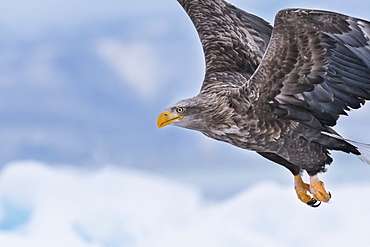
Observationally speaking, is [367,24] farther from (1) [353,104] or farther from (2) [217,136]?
(2) [217,136]

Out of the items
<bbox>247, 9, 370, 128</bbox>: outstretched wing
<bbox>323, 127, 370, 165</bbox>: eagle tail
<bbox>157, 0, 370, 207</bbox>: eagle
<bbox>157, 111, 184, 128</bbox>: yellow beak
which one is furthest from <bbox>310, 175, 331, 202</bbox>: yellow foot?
<bbox>157, 111, 184, 128</bbox>: yellow beak

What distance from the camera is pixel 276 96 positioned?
201 inches

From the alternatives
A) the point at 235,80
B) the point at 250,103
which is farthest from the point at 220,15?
the point at 250,103

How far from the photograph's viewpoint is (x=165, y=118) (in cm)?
505

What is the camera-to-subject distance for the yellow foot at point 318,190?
5707 mm

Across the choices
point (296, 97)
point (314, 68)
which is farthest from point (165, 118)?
point (314, 68)

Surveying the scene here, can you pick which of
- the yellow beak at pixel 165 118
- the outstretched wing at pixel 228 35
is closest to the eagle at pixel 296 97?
the yellow beak at pixel 165 118

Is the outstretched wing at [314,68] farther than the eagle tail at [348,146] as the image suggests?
No

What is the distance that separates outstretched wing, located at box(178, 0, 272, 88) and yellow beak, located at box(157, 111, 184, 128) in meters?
0.74

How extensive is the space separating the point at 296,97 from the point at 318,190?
94 centimetres

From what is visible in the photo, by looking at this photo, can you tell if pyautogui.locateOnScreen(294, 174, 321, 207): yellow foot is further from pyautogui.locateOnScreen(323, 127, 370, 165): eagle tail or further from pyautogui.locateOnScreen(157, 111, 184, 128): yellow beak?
pyautogui.locateOnScreen(157, 111, 184, 128): yellow beak

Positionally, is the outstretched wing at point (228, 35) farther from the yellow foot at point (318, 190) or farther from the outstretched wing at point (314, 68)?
the yellow foot at point (318, 190)

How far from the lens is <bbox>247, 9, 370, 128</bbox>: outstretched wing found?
480 centimetres

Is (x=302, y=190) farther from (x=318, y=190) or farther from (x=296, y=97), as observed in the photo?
(x=296, y=97)
